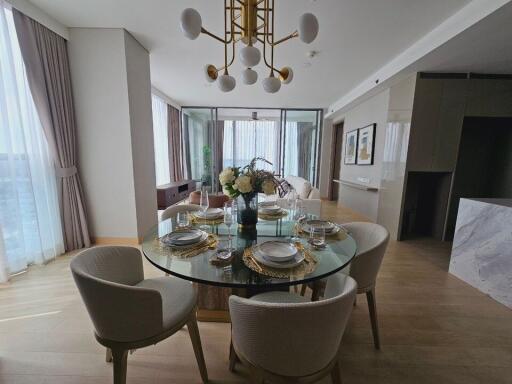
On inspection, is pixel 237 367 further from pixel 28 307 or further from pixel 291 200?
pixel 28 307

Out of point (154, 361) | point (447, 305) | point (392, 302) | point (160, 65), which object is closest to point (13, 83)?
point (160, 65)

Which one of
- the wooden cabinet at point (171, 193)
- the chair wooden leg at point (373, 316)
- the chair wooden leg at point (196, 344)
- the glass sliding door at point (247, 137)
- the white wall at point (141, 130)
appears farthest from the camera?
the glass sliding door at point (247, 137)

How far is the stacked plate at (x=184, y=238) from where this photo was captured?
1273 mm

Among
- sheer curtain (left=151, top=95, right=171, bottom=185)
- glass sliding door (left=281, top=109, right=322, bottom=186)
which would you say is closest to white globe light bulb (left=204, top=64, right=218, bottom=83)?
sheer curtain (left=151, top=95, right=171, bottom=185)

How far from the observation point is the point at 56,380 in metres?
1.21

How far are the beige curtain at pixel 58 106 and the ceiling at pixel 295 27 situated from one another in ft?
0.99

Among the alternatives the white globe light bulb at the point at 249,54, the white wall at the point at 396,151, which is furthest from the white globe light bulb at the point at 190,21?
the white wall at the point at 396,151

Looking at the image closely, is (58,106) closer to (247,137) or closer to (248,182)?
(248,182)

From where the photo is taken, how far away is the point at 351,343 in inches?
58.1

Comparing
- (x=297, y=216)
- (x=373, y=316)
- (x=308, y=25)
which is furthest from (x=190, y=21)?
(x=373, y=316)

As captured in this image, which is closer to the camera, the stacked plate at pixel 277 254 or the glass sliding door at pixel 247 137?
the stacked plate at pixel 277 254

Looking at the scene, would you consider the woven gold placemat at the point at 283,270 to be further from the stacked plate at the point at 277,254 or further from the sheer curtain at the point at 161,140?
the sheer curtain at the point at 161,140

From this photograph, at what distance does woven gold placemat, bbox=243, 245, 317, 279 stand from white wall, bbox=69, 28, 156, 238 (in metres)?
2.34

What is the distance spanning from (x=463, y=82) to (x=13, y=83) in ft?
17.8
